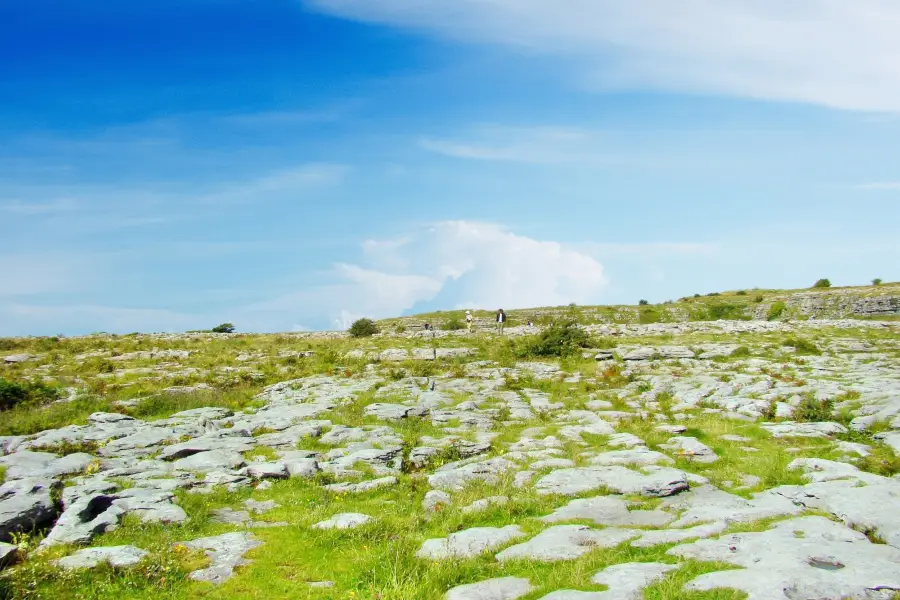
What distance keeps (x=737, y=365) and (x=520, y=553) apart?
809 inches

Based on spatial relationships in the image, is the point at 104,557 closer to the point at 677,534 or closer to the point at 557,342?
the point at 677,534

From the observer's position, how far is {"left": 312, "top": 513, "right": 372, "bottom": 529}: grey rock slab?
387 inches

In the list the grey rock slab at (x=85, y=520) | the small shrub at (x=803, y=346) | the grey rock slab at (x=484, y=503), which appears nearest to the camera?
the grey rock slab at (x=85, y=520)

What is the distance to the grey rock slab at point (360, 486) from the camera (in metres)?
12.3

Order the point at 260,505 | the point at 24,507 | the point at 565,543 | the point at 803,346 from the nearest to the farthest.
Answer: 1. the point at 565,543
2. the point at 24,507
3. the point at 260,505
4. the point at 803,346

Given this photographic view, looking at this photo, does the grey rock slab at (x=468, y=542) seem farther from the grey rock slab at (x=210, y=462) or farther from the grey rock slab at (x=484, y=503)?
the grey rock slab at (x=210, y=462)

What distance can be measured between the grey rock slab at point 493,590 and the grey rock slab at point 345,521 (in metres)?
3.03

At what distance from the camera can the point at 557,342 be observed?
1246 inches

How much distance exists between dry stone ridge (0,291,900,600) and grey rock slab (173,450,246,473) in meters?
0.07

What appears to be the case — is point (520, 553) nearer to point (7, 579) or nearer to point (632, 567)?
point (632, 567)

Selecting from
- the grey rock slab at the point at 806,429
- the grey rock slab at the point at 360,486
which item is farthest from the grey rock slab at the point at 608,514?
the grey rock slab at the point at 806,429

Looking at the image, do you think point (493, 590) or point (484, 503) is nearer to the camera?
point (493, 590)

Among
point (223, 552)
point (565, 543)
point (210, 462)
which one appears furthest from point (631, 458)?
point (210, 462)

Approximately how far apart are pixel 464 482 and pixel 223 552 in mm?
5286
